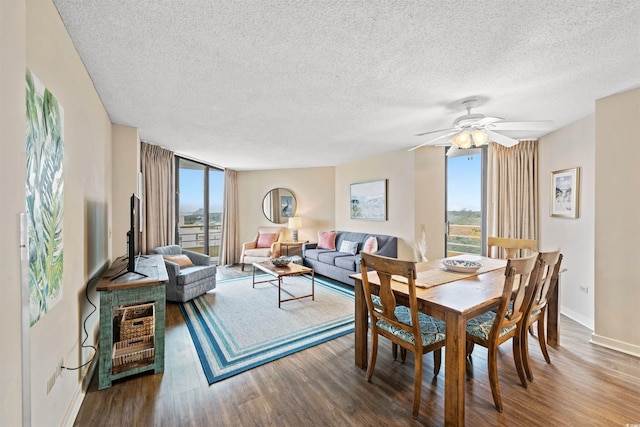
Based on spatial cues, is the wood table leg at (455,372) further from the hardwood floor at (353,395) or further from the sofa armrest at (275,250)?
the sofa armrest at (275,250)

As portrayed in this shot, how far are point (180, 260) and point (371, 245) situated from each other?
3201 mm

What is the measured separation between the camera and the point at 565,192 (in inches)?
130

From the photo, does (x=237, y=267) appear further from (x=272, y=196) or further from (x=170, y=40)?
(x=170, y=40)

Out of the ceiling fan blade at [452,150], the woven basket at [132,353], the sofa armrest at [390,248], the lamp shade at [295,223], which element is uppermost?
the ceiling fan blade at [452,150]

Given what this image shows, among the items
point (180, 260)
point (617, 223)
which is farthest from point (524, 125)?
point (180, 260)

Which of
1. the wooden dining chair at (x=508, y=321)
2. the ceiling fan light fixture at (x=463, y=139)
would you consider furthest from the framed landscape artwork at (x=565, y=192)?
the wooden dining chair at (x=508, y=321)

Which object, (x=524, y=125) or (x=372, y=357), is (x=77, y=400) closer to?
(x=372, y=357)

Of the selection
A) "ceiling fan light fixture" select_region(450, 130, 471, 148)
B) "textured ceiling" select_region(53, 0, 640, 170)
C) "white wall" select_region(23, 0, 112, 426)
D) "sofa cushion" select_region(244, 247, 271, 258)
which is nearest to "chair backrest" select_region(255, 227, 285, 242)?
→ "sofa cushion" select_region(244, 247, 271, 258)

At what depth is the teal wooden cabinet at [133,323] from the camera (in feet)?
6.30

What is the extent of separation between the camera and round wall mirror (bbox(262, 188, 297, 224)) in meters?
6.54

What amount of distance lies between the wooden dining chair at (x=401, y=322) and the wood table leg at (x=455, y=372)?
0.17 metres

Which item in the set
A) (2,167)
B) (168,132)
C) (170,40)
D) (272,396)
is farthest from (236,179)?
(2,167)

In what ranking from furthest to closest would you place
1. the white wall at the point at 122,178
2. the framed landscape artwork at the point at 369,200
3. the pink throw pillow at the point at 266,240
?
the pink throw pillow at the point at 266,240 → the framed landscape artwork at the point at 369,200 → the white wall at the point at 122,178

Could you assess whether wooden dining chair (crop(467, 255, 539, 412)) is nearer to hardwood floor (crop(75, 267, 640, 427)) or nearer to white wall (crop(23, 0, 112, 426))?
hardwood floor (crop(75, 267, 640, 427))
